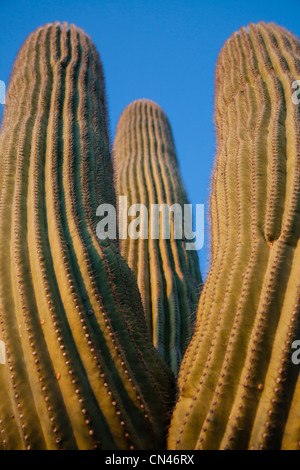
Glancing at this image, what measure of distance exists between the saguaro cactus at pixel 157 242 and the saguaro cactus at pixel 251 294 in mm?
646

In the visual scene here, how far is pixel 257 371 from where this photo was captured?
212cm

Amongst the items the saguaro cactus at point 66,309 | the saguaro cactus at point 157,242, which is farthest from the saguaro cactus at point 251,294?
the saguaro cactus at point 157,242

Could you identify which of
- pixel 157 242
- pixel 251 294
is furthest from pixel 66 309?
pixel 157 242

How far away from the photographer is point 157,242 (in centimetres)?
551

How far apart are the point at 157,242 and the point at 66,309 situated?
3.14 m

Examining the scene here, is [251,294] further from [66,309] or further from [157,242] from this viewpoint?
[157,242]

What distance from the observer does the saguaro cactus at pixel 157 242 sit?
443 centimetres

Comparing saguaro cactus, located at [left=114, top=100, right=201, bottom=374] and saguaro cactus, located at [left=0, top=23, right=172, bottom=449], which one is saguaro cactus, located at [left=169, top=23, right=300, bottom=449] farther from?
saguaro cactus, located at [left=114, top=100, right=201, bottom=374]

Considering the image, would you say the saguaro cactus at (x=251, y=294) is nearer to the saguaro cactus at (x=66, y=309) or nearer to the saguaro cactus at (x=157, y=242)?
the saguaro cactus at (x=66, y=309)

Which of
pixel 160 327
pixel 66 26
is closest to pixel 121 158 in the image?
pixel 66 26

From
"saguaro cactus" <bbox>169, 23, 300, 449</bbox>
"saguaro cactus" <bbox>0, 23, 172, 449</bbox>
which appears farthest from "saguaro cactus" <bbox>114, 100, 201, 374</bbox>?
"saguaro cactus" <bbox>0, 23, 172, 449</bbox>

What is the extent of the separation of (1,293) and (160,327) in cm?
209
